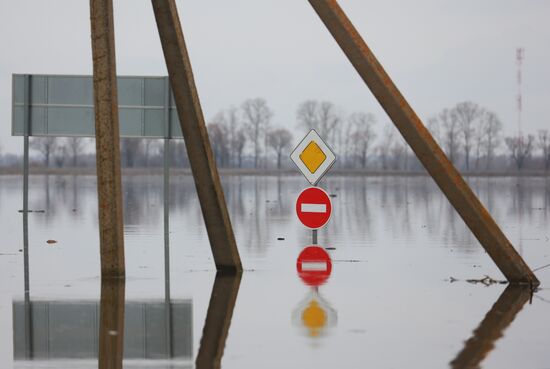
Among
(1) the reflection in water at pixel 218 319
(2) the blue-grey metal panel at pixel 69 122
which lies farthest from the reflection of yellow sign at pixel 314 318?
(2) the blue-grey metal panel at pixel 69 122

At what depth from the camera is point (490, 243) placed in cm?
1230

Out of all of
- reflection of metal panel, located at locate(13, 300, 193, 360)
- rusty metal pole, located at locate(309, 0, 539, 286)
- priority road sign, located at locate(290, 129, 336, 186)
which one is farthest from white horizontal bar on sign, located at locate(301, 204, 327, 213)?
reflection of metal panel, located at locate(13, 300, 193, 360)

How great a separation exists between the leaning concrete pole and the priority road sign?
5.39m

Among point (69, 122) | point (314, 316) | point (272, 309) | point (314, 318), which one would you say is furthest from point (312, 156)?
point (314, 318)

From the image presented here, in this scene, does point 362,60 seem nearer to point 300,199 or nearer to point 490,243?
point 490,243

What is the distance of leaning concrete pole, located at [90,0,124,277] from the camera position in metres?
12.0

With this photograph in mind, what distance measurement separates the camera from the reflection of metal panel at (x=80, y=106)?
56.2 ft

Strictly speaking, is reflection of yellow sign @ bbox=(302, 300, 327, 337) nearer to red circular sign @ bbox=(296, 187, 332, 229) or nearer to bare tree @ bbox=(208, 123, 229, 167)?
red circular sign @ bbox=(296, 187, 332, 229)

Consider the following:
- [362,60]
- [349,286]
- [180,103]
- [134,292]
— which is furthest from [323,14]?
[134,292]

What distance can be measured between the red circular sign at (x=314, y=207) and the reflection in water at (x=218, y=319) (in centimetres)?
359

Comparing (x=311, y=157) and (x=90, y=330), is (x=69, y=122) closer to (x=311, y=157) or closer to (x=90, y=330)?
(x=311, y=157)

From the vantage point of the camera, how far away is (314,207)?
16.9 metres

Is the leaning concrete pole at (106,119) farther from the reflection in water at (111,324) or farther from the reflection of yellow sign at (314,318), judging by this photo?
the reflection of yellow sign at (314,318)

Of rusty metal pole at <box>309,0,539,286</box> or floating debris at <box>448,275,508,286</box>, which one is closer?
rusty metal pole at <box>309,0,539,286</box>
